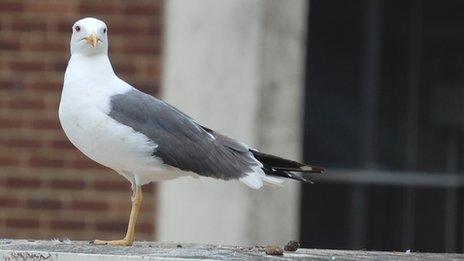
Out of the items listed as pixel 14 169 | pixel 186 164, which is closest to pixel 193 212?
pixel 14 169

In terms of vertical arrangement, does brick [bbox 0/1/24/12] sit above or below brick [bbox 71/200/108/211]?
above

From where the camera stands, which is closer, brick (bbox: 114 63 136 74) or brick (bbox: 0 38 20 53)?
brick (bbox: 114 63 136 74)

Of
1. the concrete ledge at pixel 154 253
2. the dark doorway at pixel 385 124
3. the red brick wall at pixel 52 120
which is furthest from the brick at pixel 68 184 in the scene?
the concrete ledge at pixel 154 253

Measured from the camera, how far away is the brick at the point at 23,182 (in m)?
7.68

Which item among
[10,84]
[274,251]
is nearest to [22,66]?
[10,84]

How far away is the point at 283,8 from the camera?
7594 millimetres

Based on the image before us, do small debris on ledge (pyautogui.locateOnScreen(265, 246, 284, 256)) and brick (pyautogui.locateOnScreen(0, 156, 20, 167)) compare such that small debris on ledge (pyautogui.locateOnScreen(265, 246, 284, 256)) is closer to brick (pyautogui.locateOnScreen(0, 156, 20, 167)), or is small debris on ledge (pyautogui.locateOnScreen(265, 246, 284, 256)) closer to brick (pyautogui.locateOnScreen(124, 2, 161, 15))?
brick (pyautogui.locateOnScreen(124, 2, 161, 15))

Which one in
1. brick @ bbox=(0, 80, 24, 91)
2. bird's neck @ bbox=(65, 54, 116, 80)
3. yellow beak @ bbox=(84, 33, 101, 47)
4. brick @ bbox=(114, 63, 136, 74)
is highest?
brick @ bbox=(114, 63, 136, 74)

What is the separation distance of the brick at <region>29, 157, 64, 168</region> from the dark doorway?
131cm

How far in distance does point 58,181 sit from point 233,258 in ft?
10.9

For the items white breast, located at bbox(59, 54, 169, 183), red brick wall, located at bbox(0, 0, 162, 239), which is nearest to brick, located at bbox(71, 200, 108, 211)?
red brick wall, located at bbox(0, 0, 162, 239)

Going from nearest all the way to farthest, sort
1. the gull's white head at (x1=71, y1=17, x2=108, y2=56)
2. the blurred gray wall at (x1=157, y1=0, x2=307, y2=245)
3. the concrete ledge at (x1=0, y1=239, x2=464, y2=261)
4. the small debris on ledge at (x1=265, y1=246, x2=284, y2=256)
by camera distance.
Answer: the concrete ledge at (x1=0, y1=239, x2=464, y2=261) < the small debris on ledge at (x1=265, y1=246, x2=284, y2=256) < the gull's white head at (x1=71, y1=17, x2=108, y2=56) < the blurred gray wall at (x1=157, y1=0, x2=307, y2=245)

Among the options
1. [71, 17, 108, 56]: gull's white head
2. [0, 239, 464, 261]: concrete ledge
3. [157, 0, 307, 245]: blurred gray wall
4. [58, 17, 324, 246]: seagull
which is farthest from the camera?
[157, 0, 307, 245]: blurred gray wall

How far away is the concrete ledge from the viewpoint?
4.36m
